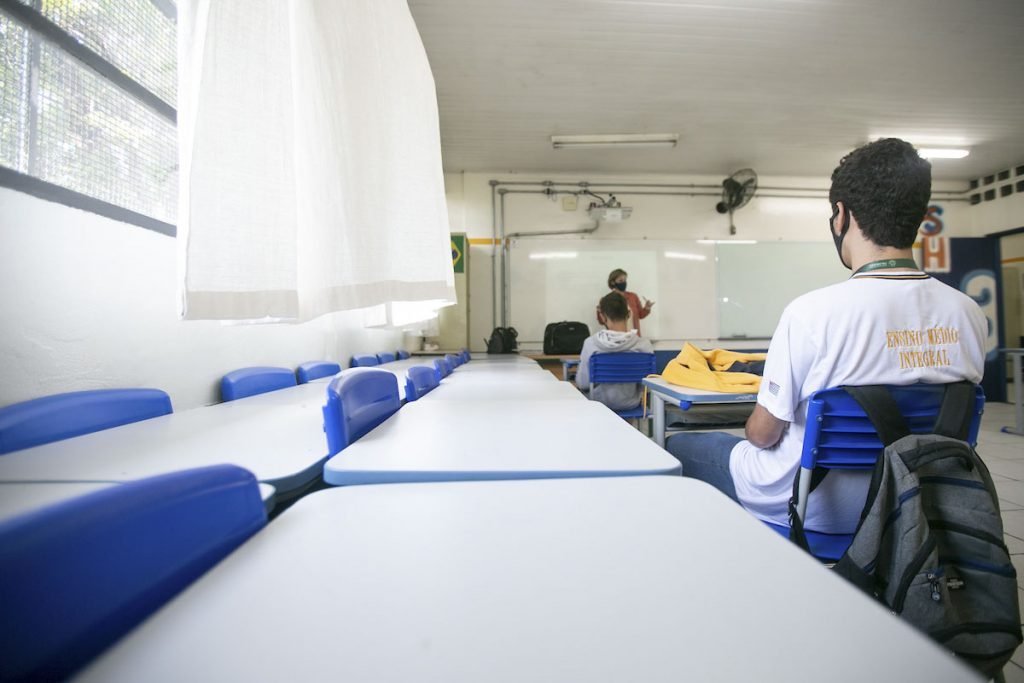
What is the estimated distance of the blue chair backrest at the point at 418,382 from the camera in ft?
4.92

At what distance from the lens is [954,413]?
2.63 feet

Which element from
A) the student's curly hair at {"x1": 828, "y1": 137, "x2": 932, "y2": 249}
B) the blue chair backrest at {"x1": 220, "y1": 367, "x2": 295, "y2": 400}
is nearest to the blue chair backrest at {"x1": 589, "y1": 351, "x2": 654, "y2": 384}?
the student's curly hair at {"x1": 828, "y1": 137, "x2": 932, "y2": 249}

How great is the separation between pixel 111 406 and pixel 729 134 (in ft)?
17.2

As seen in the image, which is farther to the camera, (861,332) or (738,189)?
(738,189)

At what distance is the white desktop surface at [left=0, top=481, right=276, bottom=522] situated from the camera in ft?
1.63

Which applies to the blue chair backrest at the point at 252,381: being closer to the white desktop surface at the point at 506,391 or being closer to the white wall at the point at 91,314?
the white wall at the point at 91,314

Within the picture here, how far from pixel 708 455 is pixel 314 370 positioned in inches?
81.1

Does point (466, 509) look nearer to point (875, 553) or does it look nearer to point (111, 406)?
point (875, 553)

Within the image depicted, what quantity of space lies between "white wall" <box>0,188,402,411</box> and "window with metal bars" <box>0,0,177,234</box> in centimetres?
8

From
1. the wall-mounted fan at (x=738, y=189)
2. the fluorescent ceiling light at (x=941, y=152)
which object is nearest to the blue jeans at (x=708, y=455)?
the wall-mounted fan at (x=738, y=189)

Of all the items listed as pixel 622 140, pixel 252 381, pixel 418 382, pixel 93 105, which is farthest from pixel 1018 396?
pixel 93 105

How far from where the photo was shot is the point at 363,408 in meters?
0.94

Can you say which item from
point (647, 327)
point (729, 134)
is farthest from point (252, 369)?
point (729, 134)

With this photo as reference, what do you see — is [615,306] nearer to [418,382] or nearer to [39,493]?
[418,382]
